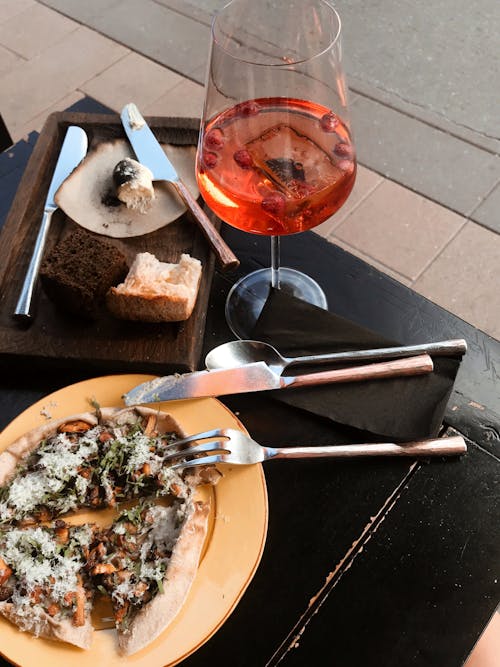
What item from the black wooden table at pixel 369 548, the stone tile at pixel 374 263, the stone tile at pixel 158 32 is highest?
the black wooden table at pixel 369 548

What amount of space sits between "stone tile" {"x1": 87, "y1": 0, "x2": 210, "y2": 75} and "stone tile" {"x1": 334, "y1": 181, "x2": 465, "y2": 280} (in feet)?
3.50

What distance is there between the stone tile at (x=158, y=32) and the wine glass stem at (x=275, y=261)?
6.37ft

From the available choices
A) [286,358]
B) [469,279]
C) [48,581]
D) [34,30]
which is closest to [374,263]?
[469,279]

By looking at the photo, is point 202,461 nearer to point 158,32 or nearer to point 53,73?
point 53,73

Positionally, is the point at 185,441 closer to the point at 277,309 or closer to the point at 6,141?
the point at 277,309

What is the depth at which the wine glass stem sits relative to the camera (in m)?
1.02

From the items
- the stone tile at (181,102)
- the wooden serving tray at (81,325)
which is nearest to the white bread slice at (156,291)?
the wooden serving tray at (81,325)

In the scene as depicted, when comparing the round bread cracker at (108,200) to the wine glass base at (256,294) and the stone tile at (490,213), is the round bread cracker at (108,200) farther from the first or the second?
the stone tile at (490,213)

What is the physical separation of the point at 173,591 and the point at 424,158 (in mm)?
2011

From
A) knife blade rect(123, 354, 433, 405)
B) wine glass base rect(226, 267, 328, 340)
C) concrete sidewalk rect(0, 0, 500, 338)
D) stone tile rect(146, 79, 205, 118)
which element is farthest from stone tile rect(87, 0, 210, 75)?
knife blade rect(123, 354, 433, 405)

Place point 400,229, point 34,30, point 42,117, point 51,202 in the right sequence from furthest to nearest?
point 34,30 < point 42,117 < point 400,229 < point 51,202

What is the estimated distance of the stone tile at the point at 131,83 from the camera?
2631 mm

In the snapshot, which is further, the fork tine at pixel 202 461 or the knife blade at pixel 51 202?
the knife blade at pixel 51 202

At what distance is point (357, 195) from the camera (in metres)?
2.28
